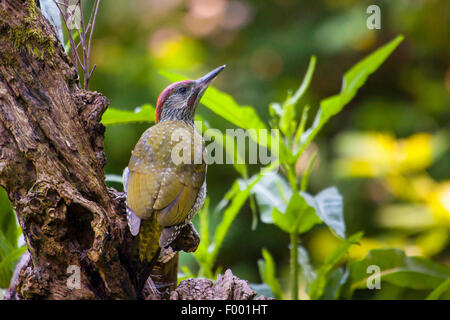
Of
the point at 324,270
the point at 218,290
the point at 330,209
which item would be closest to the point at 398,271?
the point at 324,270

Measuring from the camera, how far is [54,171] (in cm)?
171

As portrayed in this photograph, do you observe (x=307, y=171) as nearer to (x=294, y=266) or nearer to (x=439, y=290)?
(x=294, y=266)

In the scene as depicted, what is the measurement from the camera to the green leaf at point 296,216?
221cm

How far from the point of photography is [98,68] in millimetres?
4383

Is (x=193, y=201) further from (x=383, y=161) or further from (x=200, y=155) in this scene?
(x=383, y=161)

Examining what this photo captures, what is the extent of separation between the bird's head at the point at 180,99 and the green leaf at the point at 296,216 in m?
0.70

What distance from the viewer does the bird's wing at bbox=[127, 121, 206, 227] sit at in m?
1.86

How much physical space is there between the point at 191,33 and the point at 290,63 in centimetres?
97

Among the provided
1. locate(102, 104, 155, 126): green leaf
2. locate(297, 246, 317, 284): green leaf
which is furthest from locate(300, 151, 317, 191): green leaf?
locate(102, 104, 155, 126): green leaf

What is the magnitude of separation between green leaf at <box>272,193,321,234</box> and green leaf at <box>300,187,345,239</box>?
39 millimetres

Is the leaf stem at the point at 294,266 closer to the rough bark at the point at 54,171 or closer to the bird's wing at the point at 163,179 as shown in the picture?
the bird's wing at the point at 163,179

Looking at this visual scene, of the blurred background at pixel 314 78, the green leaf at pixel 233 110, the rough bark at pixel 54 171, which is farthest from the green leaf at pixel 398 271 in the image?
the blurred background at pixel 314 78

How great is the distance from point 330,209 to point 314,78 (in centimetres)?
316

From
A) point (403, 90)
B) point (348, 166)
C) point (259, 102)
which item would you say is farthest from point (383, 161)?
point (403, 90)
